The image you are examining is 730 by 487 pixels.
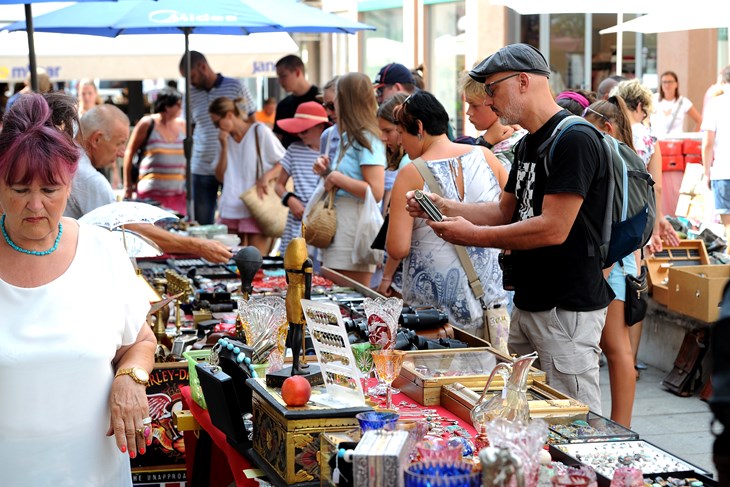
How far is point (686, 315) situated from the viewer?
661 centimetres

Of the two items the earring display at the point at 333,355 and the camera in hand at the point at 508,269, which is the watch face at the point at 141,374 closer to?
the earring display at the point at 333,355

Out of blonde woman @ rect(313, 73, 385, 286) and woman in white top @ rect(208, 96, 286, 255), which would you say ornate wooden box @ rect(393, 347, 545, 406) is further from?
woman in white top @ rect(208, 96, 286, 255)

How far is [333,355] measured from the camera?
2707 millimetres

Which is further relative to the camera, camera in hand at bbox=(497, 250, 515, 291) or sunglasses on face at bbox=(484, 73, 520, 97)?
camera in hand at bbox=(497, 250, 515, 291)

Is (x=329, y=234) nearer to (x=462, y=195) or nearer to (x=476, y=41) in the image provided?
(x=462, y=195)

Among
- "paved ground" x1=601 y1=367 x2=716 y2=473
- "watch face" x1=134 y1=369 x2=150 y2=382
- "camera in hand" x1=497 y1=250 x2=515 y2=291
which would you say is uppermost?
Answer: "camera in hand" x1=497 y1=250 x2=515 y2=291

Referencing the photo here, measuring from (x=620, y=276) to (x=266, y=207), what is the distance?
13.6ft

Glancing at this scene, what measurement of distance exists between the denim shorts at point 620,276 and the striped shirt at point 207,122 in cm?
514

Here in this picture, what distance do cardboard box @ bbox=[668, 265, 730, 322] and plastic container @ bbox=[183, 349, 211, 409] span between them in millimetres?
3541

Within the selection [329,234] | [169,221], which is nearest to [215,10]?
[169,221]

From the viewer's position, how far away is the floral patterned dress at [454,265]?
4.65 metres

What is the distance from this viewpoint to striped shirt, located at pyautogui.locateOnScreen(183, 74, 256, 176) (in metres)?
9.43

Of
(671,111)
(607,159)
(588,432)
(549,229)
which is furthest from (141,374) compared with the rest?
(671,111)

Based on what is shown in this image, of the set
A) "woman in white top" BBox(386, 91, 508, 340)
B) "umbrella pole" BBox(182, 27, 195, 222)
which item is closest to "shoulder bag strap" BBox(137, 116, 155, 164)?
"umbrella pole" BBox(182, 27, 195, 222)
